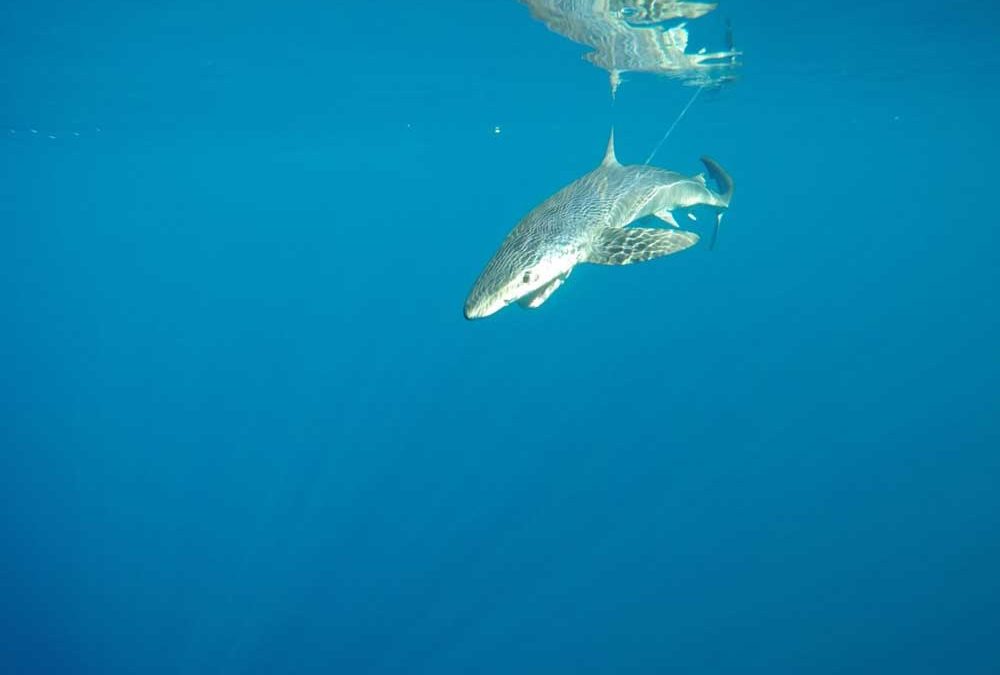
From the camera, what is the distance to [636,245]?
5520 millimetres

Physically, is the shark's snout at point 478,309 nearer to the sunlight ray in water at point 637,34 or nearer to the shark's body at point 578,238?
the shark's body at point 578,238

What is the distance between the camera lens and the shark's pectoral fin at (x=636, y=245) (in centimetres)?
539

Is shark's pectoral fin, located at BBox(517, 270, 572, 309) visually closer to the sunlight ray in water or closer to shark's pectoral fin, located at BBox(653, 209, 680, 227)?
shark's pectoral fin, located at BBox(653, 209, 680, 227)

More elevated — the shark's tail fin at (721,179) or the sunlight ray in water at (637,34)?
the sunlight ray in water at (637,34)

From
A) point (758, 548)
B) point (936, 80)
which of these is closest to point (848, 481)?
point (758, 548)

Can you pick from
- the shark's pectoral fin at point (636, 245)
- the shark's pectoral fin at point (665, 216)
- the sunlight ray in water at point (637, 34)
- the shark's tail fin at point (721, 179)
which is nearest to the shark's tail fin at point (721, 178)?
the shark's tail fin at point (721, 179)

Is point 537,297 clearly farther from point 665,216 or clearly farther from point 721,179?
point 721,179

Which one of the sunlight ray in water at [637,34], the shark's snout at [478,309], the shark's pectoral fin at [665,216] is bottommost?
the shark's snout at [478,309]

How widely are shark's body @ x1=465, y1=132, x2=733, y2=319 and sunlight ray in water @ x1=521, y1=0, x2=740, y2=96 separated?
4.48 meters

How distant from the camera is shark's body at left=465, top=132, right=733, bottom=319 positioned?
5.03 metres

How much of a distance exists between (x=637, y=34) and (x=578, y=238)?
8762 mm

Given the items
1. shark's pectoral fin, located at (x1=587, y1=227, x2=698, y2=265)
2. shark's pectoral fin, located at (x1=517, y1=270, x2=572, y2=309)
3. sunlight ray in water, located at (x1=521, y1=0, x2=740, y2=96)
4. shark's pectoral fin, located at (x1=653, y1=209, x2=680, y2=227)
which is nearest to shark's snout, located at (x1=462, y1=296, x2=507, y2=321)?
shark's pectoral fin, located at (x1=517, y1=270, x2=572, y2=309)

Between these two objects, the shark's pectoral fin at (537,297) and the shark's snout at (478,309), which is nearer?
the shark's snout at (478,309)

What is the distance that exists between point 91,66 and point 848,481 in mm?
27521
